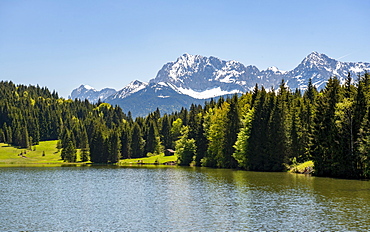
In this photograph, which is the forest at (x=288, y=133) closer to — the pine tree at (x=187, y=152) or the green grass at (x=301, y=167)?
the pine tree at (x=187, y=152)

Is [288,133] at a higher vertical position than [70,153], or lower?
higher

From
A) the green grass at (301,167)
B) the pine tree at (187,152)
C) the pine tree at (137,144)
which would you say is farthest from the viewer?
the pine tree at (137,144)

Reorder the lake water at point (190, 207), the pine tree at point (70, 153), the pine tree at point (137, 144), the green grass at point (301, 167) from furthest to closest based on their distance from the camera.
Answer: the pine tree at point (137, 144)
the pine tree at point (70, 153)
the green grass at point (301, 167)
the lake water at point (190, 207)

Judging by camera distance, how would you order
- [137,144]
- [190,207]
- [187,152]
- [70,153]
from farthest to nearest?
[137,144], [70,153], [187,152], [190,207]

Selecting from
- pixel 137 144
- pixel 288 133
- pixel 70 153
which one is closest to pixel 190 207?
pixel 288 133

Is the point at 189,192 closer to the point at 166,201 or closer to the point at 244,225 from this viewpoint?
the point at 166,201

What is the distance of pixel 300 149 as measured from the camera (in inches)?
3905

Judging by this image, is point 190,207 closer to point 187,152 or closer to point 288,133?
point 288,133

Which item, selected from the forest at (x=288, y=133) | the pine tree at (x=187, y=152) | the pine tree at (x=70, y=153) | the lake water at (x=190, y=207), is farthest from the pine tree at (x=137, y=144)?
the lake water at (x=190, y=207)

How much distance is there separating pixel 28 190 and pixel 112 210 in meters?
24.5

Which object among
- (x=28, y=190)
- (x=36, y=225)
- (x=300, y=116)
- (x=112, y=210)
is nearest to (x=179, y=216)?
(x=112, y=210)

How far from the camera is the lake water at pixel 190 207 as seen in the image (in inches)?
1411

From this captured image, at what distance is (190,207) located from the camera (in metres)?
45.0

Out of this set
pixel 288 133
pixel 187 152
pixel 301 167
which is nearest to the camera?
pixel 301 167
